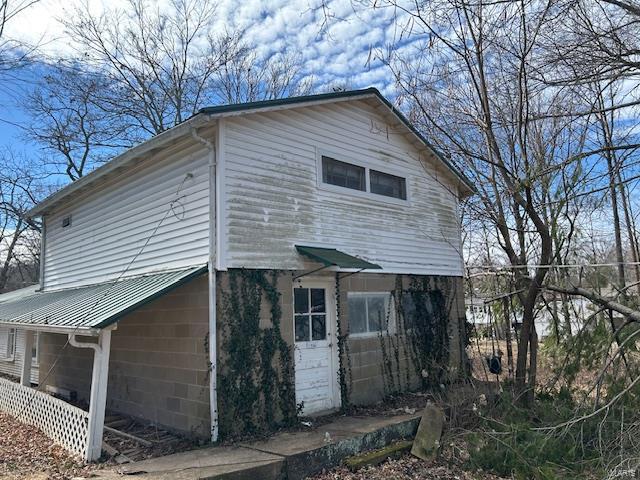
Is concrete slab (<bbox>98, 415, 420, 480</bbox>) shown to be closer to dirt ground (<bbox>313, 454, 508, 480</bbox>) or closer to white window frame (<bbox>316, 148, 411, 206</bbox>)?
dirt ground (<bbox>313, 454, 508, 480</bbox>)

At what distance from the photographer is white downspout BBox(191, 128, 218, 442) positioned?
6.76 metres

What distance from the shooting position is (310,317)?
8.29 metres

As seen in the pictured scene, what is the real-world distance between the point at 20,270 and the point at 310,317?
3287cm

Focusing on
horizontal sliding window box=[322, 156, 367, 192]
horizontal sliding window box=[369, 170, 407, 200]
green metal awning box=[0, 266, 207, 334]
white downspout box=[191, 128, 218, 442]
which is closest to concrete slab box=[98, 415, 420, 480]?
white downspout box=[191, 128, 218, 442]

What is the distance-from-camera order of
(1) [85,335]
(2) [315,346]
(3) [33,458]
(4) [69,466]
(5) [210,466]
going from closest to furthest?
(5) [210,466], (4) [69,466], (3) [33,458], (1) [85,335], (2) [315,346]

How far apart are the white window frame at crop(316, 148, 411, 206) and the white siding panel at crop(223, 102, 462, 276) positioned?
4 cm

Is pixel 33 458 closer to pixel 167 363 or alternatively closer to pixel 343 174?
pixel 167 363

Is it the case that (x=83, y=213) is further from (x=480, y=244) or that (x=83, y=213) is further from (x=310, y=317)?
(x=480, y=244)

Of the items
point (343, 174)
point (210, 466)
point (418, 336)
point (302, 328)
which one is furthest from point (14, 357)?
point (210, 466)

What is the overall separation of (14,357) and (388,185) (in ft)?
41.9

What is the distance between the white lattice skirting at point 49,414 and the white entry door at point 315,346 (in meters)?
3.08

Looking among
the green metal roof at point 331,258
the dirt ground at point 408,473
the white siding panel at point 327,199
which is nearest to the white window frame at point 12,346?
the white siding panel at point 327,199

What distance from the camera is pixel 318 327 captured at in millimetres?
8391

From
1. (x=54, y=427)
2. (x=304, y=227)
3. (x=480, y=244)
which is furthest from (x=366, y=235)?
(x=480, y=244)
